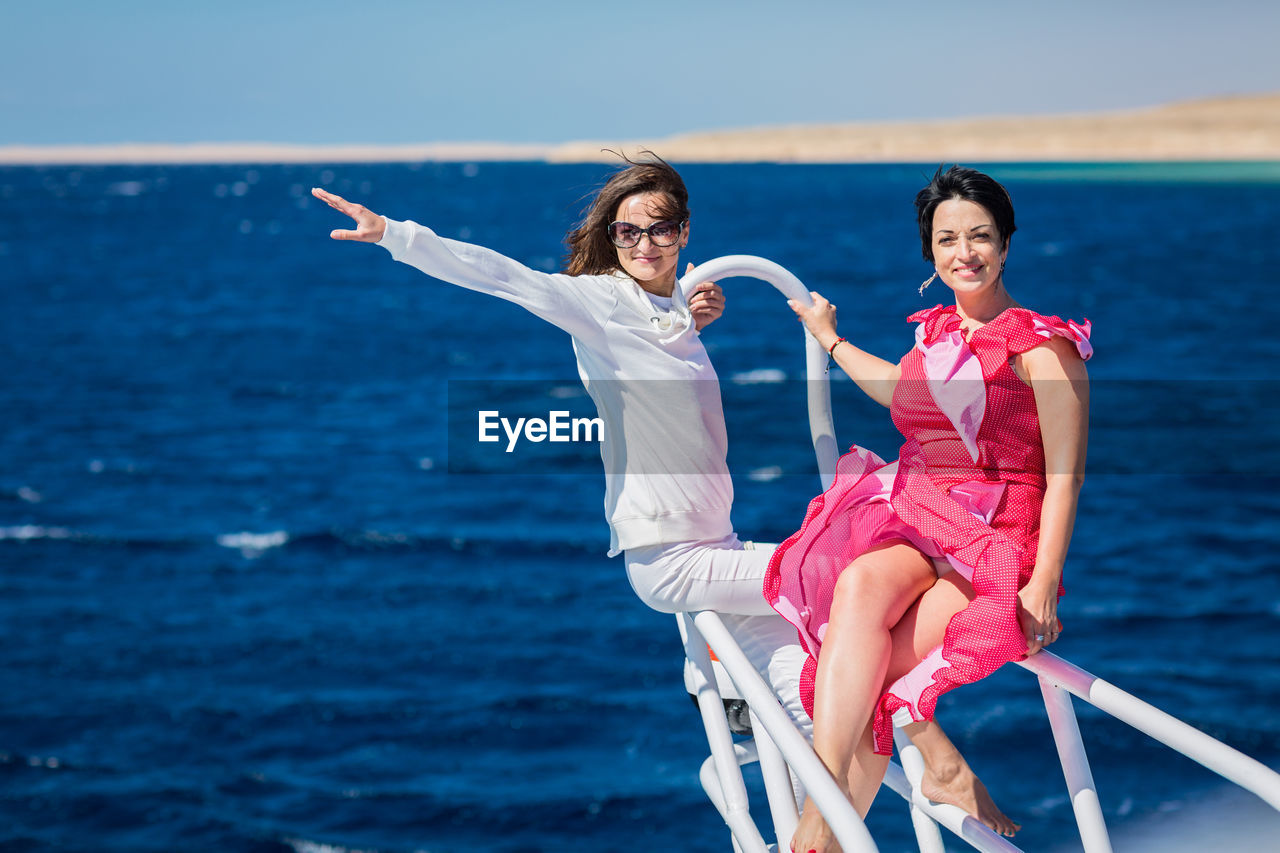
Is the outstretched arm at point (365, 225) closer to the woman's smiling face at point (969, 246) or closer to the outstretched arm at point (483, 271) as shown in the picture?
the outstretched arm at point (483, 271)

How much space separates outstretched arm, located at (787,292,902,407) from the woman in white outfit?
304mm

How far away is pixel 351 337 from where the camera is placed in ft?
155

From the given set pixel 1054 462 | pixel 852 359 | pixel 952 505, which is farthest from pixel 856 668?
pixel 852 359

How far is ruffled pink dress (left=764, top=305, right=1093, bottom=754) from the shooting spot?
9.02 ft

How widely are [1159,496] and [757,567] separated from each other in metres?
23.2

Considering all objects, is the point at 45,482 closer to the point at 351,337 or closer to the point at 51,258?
the point at 351,337

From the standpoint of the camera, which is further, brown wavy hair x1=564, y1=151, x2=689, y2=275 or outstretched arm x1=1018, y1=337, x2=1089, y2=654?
brown wavy hair x1=564, y1=151, x2=689, y2=275

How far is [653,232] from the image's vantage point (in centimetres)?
356

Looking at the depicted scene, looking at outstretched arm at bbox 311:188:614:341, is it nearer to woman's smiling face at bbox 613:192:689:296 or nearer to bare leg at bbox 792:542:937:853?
woman's smiling face at bbox 613:192:689:296

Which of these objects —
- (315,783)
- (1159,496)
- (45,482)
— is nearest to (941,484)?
(315,783)

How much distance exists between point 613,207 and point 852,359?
82 centimetres

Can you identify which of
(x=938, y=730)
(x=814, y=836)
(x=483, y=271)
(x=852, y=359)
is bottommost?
(x=814, y=836)

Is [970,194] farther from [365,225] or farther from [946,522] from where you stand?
[365,225]

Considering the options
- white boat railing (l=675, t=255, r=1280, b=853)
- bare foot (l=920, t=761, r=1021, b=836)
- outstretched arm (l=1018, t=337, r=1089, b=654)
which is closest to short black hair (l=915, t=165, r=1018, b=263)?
outstretched arm (l=1018, t=337, r=1089, b=654)
